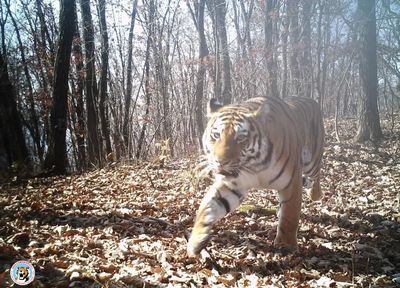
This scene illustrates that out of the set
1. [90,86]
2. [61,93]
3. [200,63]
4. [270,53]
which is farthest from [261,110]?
[270,53]

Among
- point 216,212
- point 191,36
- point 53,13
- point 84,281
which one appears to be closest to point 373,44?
point 216,212

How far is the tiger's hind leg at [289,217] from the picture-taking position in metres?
3.40

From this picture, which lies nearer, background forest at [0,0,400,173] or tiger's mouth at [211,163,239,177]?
tiger's mouth at [211,163,239,177]

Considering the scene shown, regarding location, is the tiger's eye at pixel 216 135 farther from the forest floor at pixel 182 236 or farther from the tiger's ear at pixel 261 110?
the forest floor at pixel 182 236

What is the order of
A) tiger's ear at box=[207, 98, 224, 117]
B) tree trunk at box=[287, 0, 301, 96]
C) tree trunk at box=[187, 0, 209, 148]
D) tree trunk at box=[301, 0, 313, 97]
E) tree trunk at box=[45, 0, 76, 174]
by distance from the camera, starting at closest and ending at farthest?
1. tiger's ear at box=[207, 98, 224, 117]
2. tree trunk at box=[45, 0, 76, 174]
3. tree trunk at box=[187, 0, 209, 148]
4. tree trunk at box=[287, 0, 301, 96]
5. tree trunk at box=[301, 0, 313, 97]

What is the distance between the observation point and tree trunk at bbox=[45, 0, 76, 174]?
8.30 meters

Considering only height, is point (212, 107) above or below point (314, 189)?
above

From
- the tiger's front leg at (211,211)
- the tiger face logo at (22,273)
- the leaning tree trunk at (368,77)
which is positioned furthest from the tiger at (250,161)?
the leaning tree trunk at (368,77)

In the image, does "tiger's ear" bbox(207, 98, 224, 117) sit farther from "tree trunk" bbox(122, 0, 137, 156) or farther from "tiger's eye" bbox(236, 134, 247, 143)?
"tree trunk" bbox(122, 0, 137, 156)

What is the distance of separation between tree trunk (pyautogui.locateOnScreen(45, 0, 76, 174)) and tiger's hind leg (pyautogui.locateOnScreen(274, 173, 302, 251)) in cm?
633

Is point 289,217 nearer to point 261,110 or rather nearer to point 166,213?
point 261,110

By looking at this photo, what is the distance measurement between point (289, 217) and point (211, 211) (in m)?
0.84

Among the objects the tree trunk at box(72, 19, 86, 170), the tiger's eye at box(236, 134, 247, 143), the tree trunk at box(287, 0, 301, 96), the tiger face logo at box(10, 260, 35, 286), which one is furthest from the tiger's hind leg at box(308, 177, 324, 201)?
the tree trunk at box(287, 0, 301, 96)

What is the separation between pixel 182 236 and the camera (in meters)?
3.78
